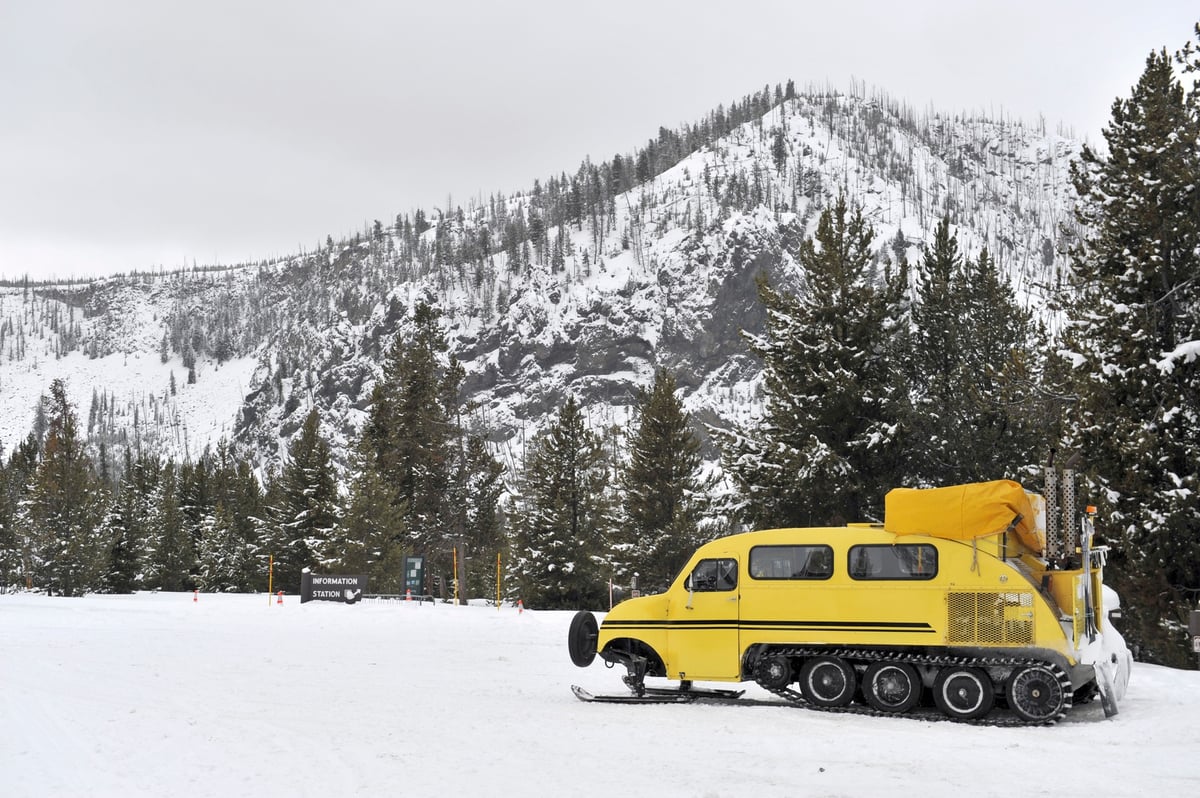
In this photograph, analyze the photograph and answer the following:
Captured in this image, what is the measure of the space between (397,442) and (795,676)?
136 feet

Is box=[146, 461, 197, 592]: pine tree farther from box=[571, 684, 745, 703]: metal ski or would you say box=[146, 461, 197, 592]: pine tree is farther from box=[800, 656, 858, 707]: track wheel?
box=[800, 656, 858, 707]: track wheel

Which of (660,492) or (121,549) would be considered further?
(121,549)

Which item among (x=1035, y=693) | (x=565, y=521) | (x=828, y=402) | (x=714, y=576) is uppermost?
(x=828, y=402)

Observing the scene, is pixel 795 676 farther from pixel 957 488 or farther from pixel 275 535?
pixel 275 535

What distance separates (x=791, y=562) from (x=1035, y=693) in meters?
3.30

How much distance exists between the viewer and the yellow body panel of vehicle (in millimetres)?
11812

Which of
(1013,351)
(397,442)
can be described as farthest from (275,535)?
(1013,351)

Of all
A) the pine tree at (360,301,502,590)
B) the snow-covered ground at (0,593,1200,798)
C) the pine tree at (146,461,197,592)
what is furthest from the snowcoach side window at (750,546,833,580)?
the pine tree at (146,461,197,592)

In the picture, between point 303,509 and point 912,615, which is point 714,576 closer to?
point 912,615

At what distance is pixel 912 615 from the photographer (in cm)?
1219

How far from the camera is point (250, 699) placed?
13.2 metres

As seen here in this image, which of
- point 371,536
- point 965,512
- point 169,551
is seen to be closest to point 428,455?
point 371,536

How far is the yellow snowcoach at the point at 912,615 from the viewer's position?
11.7 meters

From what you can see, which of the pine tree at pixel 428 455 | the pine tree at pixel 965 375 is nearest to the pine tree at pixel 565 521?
the pine tree at pixel 428 455
